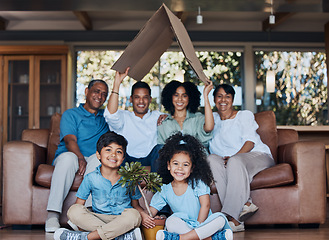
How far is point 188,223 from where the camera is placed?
2.41 metres

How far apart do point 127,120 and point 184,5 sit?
81.9 inches

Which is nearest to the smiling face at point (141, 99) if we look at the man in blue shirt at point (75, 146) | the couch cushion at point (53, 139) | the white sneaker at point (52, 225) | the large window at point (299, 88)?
the man in blue shirt at point (75, 146)

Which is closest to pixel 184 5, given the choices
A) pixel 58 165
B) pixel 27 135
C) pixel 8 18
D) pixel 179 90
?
pixel 179 90

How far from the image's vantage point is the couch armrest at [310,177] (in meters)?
3.16

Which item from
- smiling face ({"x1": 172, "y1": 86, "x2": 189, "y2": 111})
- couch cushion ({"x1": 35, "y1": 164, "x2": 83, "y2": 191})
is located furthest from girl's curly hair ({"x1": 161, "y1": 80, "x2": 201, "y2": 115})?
couch cushion ({"x1": 35, "y1": 164, "x2": 83, "y2": 191})

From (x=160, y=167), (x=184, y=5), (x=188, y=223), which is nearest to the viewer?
(x=188, y=223)

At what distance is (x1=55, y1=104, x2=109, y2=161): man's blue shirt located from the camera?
341 centimetres

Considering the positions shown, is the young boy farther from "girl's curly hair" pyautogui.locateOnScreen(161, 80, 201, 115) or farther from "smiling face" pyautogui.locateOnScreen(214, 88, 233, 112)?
"smiling face" pyautogui.locateOnScreen(214, 88, 233, 112)

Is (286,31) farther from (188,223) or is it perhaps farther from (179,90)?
(188,223)

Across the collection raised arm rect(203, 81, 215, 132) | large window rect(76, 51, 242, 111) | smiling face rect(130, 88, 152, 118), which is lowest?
raised arm rect(203, 81, 215, 132)

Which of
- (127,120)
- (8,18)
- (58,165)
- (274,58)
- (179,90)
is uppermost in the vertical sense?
(8,18)

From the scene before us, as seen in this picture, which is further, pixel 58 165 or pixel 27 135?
pixel 27 135

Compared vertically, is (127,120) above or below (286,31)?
below

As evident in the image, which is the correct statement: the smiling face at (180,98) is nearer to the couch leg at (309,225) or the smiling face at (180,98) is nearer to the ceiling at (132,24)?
the couch leg at (309,225)
